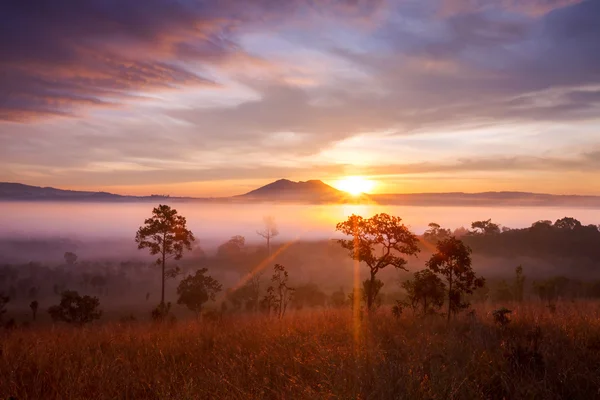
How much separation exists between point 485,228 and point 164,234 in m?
179

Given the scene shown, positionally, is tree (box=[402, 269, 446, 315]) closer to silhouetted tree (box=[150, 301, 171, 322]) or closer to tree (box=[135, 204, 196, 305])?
silhouetted tree (box=[150, 301, 171, 322])

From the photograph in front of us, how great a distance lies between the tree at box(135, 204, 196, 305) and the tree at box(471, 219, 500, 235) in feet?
Answer: 532

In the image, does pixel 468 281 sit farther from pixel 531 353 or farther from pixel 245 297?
pixel 245 297

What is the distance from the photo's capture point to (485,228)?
18750 centimetres

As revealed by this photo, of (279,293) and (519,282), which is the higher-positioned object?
(519,282)

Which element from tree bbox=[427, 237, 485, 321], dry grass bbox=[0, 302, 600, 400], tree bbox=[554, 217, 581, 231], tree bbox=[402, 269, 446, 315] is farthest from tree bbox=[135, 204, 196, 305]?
tree bbox=[554, 217, 581, 231]

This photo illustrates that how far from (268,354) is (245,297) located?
112706 millimetres

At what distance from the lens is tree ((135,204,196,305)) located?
4231 cm

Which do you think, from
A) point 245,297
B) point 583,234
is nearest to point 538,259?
point 583,234

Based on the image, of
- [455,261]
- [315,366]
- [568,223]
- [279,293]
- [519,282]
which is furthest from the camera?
[568,223]

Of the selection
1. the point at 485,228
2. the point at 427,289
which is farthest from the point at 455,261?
the point at 485,228

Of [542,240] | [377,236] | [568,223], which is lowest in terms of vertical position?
[542,240]

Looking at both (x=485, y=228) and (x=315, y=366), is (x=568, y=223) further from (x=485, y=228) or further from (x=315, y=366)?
(x=315, y=366)

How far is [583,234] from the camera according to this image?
170m
